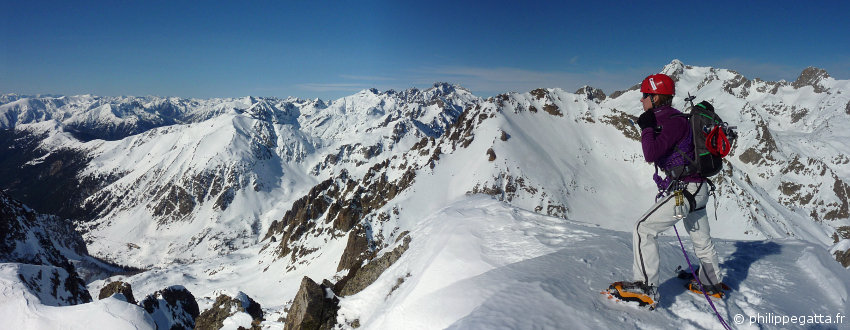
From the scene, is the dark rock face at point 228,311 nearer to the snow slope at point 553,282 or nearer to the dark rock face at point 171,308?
the dark rock face at point 171,308

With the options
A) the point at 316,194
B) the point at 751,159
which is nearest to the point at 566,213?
the point at 316,194

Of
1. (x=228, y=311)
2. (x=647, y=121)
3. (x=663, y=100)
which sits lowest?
(x=228, y=311)

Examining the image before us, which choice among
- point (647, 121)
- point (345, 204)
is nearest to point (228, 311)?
point (647, 121)

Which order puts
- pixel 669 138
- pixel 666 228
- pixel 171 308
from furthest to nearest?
pixel 171 308 → pixel 666 228 → pixel 669 138

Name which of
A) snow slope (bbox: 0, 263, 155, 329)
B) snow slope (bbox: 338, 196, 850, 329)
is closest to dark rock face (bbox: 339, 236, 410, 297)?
snow slope (bbox: 338, 196, 850, 329)

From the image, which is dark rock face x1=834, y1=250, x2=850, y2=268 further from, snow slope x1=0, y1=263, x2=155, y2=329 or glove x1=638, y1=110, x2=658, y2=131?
snow slope x1=0, y1=263, x2=155, y2=329

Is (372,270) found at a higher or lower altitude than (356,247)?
higher

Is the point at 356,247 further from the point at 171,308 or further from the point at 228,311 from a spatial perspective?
the point at 228,311

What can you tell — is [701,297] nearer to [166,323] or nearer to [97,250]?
[166,323]
